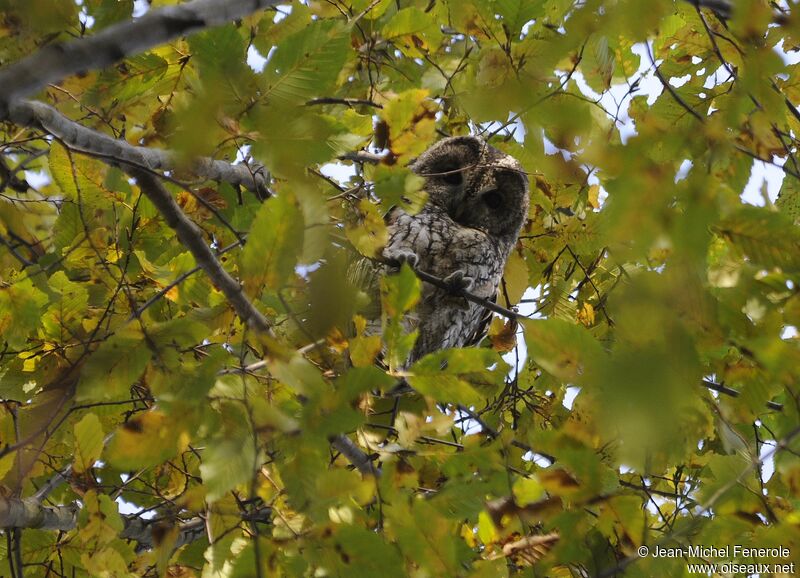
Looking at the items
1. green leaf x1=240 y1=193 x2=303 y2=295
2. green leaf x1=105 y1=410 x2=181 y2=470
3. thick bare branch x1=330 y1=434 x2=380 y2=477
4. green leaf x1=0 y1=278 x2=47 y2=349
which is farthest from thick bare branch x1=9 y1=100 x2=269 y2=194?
thick bare branch x1=330 y1=434 x2=380 y2=477

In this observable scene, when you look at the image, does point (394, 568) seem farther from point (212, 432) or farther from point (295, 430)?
point (212, 432)

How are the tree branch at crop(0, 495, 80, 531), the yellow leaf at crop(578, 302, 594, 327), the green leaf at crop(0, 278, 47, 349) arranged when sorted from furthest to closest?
the yellow leaf at crop(578, 302, 594, 327) → the green leaf at crop(0, 278, 47, 349) → the tree branch at crop(0, 495, 80, 531)

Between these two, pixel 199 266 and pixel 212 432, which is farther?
pixel 199 266

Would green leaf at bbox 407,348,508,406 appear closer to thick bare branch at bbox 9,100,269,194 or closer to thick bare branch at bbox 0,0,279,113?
thick bare branch at bbox 9,100,269,194

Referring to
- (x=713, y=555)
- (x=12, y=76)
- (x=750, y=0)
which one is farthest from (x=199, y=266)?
(x=713, y=555)

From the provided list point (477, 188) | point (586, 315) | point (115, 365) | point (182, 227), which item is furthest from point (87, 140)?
point (477, 188)

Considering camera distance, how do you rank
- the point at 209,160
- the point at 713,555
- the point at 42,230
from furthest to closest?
the point at 42,230 < the point at 209,160 < the point at 713,555

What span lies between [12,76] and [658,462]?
1.56 m

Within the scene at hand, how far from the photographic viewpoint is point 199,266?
187 centimetres

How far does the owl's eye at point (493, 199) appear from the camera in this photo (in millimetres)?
4488

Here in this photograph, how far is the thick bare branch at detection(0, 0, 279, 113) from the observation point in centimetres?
118

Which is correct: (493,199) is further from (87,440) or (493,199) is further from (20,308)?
(87,440)

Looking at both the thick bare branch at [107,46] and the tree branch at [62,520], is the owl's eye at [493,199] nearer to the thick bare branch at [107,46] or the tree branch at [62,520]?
the tree branch at [62,520]

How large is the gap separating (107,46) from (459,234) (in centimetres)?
281
